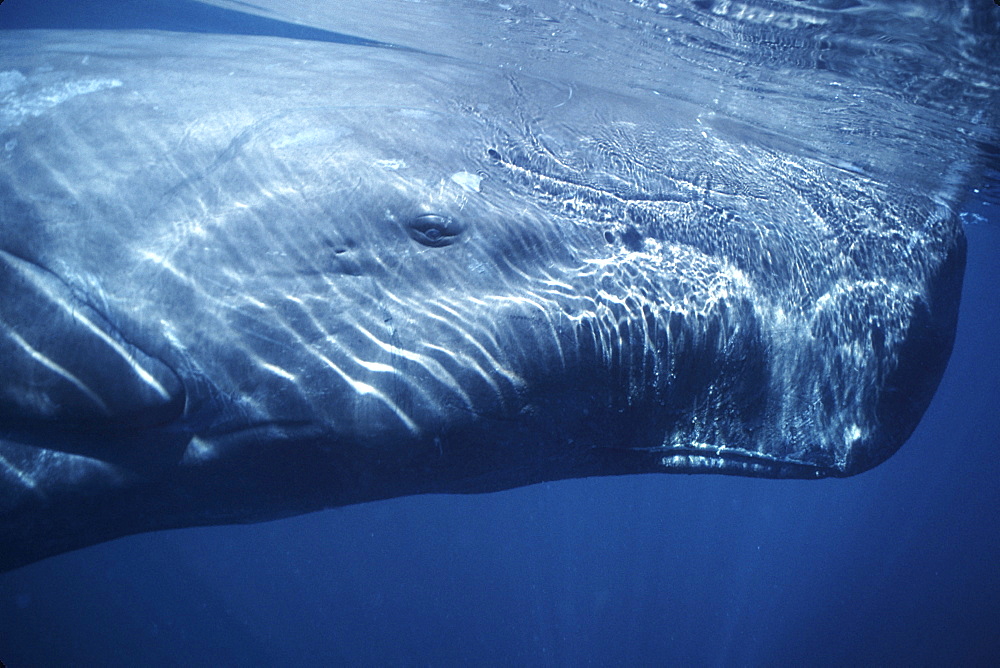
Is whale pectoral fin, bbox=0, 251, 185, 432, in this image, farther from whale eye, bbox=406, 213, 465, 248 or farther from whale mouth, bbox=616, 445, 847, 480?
whale mouth, bbox=616, 445, 847, 480

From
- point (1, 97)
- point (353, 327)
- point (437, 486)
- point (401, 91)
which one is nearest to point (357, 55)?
point (401, 91)

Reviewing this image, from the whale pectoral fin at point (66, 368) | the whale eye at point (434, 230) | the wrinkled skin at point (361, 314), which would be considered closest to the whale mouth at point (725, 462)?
the wrinkled skin at point (361, 314)

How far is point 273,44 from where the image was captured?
614 cm

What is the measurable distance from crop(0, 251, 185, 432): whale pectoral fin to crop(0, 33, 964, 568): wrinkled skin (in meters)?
0.01

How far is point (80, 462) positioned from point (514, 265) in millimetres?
2499

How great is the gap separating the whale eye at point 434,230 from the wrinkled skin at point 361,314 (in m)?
0.01

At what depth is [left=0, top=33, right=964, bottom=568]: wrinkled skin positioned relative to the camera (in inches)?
106

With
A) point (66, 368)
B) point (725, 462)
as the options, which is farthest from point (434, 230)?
point (725, 462)

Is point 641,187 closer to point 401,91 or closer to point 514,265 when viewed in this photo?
point 514,265

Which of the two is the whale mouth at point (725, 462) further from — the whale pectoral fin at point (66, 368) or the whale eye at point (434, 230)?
the whale pectoral fin at point (66, 368)

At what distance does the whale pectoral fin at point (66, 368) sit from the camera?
97.3 inches

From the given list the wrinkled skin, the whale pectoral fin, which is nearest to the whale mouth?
the wrinkled skin

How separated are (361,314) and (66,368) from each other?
4.46 feet

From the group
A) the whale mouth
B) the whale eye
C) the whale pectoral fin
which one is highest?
the whale eye
